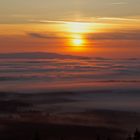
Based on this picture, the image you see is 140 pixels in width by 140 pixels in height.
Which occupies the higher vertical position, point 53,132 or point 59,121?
point 59,121

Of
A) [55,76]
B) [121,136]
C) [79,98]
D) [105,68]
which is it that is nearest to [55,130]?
[121,136]

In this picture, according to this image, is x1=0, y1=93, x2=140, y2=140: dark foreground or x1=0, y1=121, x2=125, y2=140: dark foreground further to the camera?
x1=0, y1=93, x2=140, y2=140: dark foreground

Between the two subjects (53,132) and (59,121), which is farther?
(59,121)

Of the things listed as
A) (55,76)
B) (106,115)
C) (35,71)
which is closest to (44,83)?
(55,76)

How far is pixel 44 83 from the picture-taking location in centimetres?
4016

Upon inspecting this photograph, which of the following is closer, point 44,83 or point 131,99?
point 131,99

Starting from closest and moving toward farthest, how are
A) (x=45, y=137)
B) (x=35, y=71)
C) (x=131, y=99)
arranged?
(x=45, y=137) < (x=131, y=99) < (x=35, y=71)

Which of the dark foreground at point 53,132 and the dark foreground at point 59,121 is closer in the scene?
the dark foreground at point 53,132

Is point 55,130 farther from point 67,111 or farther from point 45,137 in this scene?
point 67,111

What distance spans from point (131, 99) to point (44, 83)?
27.1 ft

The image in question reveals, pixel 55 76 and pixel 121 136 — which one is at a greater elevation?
pixel 55 76

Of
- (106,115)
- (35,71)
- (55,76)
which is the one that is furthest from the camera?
(35,71)

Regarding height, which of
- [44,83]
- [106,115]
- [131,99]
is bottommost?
[106,115]

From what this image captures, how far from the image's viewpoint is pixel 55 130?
27719 mm
